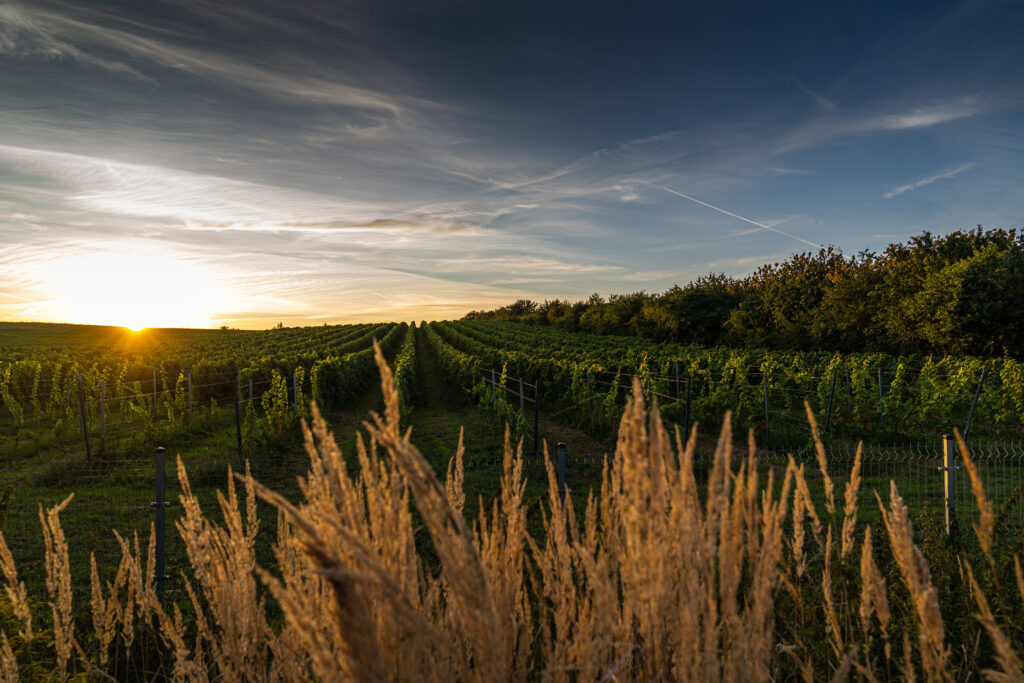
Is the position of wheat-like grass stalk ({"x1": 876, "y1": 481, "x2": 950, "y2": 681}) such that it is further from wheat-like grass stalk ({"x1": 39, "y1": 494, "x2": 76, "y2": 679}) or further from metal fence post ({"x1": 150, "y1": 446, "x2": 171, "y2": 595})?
metal fence post ({"x1": 150, "y1": 446, "x2": 171, "y2": 595})

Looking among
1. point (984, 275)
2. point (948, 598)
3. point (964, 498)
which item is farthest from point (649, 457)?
point (984, 275)

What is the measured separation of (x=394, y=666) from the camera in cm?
107

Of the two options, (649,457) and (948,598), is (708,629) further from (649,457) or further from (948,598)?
(948,598)

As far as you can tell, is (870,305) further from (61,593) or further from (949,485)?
(61,593)

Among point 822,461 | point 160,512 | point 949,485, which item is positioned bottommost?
point 160,512

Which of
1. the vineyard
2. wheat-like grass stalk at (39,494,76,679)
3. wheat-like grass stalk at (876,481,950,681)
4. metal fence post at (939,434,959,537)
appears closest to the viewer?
wheat-like grass stalk at (876,481,950,681)

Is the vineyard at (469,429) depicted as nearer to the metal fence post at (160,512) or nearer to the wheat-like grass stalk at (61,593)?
the metal fence post at (160,512)

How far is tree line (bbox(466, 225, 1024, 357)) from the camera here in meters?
21.8

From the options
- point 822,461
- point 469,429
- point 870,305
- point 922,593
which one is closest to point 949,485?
point 822,461

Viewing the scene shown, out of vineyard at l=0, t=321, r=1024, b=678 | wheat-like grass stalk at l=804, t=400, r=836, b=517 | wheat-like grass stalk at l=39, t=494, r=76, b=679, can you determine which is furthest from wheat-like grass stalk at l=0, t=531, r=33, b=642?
wheat-like grass stalk at l=804, t=400, r=836, b=517

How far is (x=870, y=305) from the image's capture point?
27656mm

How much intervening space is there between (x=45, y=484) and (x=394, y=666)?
10.9m

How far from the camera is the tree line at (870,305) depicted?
21.8 metres

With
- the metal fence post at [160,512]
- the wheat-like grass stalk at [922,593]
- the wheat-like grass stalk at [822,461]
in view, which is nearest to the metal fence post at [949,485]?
the wheat-like grass stalk at [822,461]
